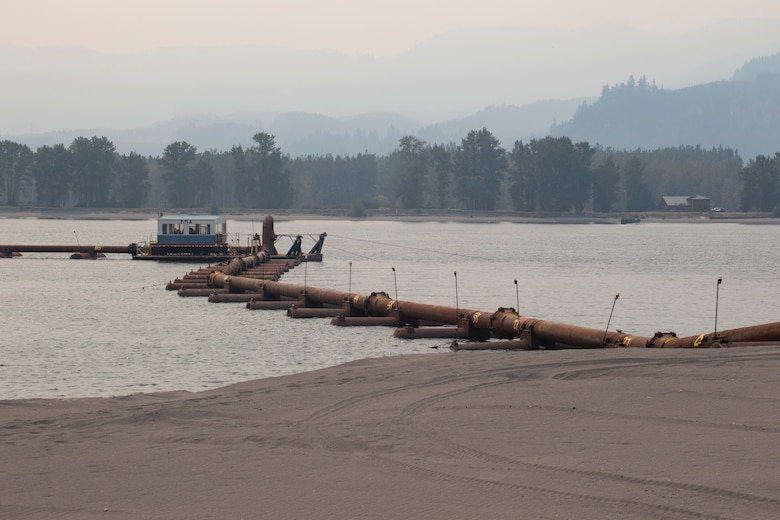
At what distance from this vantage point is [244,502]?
13586 mm

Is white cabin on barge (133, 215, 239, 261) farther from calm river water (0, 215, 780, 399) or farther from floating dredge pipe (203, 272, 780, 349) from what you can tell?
floating dredge pipe (203, 272, 780, 349)

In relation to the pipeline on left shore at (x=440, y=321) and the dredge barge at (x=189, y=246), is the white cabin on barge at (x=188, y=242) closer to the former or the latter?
the dredge barge at (x=189, y=246)

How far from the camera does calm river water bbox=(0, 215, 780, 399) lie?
104ft

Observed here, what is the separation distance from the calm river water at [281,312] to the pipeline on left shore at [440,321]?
104 cm

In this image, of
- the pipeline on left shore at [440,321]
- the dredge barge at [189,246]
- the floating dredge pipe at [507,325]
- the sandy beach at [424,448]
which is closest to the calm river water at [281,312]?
the pipeline on left shore at [440,321]

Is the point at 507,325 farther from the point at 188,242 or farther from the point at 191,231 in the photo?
the point at 191,231

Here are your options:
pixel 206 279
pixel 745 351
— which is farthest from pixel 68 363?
pixel 206 279

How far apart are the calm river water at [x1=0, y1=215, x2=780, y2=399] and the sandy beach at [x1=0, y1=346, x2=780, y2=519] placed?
22.7 feet

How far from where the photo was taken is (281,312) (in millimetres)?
51094

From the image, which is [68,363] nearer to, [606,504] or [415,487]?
[415,487]

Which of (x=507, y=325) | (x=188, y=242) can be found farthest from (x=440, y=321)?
(x=188, y=242)

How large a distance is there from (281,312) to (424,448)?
35333mm

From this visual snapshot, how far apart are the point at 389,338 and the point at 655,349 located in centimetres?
1375

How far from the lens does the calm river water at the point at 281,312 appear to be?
104 feet
